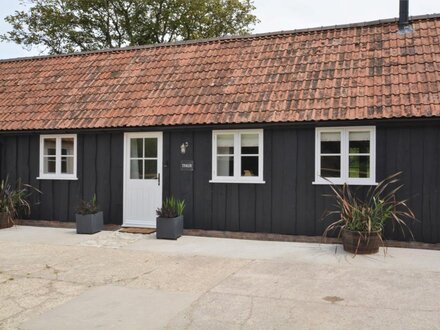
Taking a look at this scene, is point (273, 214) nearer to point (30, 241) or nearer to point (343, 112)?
point (343, 112)

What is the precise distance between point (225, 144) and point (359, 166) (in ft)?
9.50

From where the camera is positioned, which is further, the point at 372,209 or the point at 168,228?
the point at 168,228

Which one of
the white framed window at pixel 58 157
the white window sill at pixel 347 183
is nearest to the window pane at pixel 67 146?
the white framed window at pixel 58 157

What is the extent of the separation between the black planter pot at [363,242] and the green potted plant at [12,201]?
26.1 feet

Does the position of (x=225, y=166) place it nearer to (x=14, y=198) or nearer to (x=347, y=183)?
(x=347, y=183)

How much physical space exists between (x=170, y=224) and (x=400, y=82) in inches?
220

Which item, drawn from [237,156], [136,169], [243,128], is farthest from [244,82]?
[136,169]

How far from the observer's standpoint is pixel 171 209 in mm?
9312

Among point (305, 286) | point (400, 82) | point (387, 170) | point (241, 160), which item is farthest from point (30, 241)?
point (400, 82)

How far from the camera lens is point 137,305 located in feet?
16.6

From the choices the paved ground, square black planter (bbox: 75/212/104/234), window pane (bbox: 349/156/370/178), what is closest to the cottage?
window pane (bbox: 349/156/370/178)

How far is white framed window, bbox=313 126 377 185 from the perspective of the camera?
28.1 feet

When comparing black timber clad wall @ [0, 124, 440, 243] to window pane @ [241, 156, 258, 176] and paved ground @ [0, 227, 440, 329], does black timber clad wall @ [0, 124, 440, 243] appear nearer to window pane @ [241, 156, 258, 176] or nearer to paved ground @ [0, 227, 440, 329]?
window pane @ [241, 156, 258, 176]

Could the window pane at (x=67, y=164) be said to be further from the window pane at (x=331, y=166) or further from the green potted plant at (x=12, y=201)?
the window pane at (x=331, y=166)
